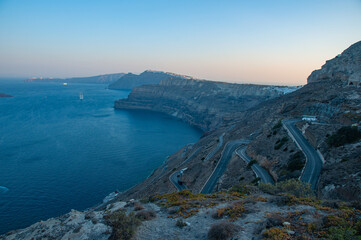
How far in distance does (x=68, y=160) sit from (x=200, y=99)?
80.2 metres

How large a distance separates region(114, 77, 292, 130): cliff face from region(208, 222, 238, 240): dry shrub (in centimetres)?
7447

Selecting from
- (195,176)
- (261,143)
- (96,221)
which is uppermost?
(261,143)

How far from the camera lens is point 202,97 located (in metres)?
117

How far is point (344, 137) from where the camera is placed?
1659cm

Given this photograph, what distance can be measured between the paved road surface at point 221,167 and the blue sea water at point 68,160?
19.4 m

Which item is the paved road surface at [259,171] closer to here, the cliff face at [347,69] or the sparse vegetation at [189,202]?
the sparse vegetation at [189,202]

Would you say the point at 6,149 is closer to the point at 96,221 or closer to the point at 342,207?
the point at 96,221

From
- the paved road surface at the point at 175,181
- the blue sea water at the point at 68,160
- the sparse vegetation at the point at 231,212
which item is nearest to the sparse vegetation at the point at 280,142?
the paved road surface at the point at 175,181

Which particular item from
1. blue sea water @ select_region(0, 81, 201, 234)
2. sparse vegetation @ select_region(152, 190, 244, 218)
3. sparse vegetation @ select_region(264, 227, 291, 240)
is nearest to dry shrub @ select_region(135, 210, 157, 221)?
sparse vegetation @ select_region(152, 190, 244, 218)

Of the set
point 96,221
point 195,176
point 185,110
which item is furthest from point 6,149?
point 185,110

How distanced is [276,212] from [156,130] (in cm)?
7057

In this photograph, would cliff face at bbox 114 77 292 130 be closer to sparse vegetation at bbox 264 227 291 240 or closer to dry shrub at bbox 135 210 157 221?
dry shrub at bbox 135 210 157 221

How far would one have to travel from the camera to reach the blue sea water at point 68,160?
3158 centimetres

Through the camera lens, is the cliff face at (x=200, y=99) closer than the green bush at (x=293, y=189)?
No
